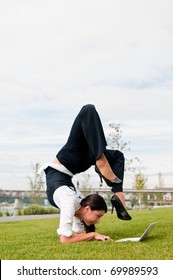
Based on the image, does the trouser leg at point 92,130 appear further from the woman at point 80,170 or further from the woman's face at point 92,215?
the woman's face at point 92,215

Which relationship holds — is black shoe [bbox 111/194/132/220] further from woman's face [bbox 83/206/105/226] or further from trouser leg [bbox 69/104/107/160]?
trouser leg [bbox 69/104/107/160]

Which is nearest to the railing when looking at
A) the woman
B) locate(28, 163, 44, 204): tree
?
locate(28, 163, 44, 204): tree

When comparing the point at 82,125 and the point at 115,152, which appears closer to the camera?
the point at 82,125

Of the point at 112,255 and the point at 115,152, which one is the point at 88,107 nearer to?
the point at 115,152

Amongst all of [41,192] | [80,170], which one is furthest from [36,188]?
[80,170]

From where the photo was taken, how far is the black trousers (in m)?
5.42

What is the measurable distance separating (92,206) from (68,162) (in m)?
0.74

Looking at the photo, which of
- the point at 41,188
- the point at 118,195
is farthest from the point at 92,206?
the point at 41,188

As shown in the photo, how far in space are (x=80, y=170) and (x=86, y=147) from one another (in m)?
0.43

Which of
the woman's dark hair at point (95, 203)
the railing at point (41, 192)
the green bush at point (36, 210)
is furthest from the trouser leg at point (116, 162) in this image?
the green bush at point (36, 210)

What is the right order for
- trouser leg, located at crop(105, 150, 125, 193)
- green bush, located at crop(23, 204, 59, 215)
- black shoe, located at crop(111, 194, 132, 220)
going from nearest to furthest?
black shoe, located at crop(111, 194, 132, 220) < trouser leg, located at crop(105, 150, 125, 193) < green bush, located at crop(23, 204, 59, 215)

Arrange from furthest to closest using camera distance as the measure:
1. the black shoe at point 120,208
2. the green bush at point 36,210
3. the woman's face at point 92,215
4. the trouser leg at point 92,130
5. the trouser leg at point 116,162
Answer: the green bush at point 36,210 < the trouser leg at point 116,162 < the woman's face at point 92,215 < the black shoe at point 120,208 < the trouser leg at point 92,130

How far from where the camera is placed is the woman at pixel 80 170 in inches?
214

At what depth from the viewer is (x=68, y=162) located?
19.6 feet
